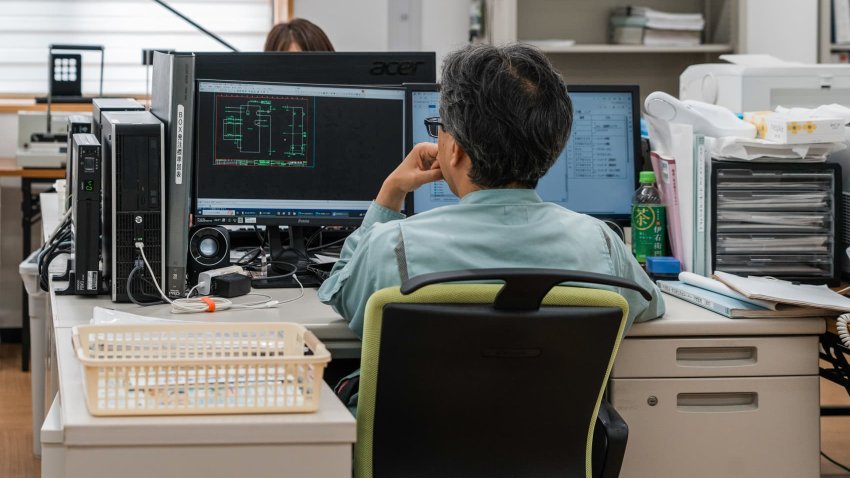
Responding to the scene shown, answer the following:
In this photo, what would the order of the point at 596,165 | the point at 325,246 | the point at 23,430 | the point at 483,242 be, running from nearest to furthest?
1. the point at 483,242
2. the point at 596,165
3. the point at 325,246
4. the point at 23,430

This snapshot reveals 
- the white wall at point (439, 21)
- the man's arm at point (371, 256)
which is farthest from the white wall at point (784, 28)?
the man's arm at point (371, 256)

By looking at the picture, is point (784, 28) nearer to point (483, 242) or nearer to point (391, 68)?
point (391, 68)

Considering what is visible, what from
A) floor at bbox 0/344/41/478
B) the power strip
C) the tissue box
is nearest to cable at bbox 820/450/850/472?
the tissue box

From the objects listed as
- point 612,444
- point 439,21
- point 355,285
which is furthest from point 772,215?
point 439,21

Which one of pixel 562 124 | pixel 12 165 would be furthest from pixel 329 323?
pixel 12 165

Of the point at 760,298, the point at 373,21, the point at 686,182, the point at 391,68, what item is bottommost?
the point at 760,298

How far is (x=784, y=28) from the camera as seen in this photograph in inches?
181

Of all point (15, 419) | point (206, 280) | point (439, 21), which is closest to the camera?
point (206, 280)

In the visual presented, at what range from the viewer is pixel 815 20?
457 cm

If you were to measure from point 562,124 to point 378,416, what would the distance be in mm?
521

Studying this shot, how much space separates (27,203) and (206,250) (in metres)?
2.37

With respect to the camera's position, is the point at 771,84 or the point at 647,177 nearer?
the point at 647,177

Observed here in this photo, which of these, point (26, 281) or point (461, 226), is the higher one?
point (461, 226)

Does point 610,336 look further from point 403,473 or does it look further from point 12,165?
point 12,165
